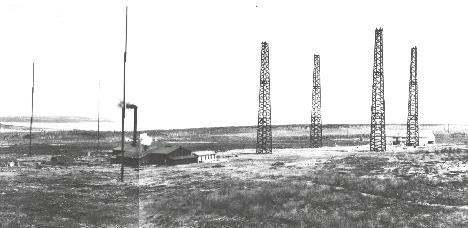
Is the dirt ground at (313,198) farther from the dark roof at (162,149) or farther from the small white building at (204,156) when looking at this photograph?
the small white building at (204,156)

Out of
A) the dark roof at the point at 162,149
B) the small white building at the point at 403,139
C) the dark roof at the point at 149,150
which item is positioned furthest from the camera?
the small white building at the point at 403,139

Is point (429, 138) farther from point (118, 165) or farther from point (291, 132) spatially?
point (291, 132)

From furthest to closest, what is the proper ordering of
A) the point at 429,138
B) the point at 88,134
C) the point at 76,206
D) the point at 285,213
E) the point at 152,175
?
1. the point at 88,134
2. the point at 429,138
3. the point at 152,175
4. the point at 76,206
5. the point at 285,213

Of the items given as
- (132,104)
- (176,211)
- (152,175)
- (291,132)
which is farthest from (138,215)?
(291,132)

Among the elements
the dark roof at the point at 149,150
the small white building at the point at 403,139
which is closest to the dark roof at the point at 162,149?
the dark roof at the point at 149,150

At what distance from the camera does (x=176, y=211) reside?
2227cm

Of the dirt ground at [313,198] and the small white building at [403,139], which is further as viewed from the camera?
the small white building at [403,139]

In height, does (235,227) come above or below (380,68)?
below

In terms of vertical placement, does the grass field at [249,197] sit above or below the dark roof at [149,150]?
below

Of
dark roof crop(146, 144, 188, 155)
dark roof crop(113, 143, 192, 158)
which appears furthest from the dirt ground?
dark roof crop(146, 144, 188, 155)

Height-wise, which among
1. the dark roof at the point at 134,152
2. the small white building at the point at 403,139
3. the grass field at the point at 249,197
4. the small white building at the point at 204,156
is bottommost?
the grass field at the point at 249,197

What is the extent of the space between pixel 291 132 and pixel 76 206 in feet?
346

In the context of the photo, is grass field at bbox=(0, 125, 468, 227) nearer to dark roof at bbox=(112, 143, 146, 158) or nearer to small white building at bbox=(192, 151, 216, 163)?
dark roof at bbox=(112, 143, 146, 158)

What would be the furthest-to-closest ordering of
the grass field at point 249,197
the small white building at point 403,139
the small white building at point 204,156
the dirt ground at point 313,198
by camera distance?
the small white building at point 403,139
the small white building at point 204,156
the grass field at point 249,197
the dirt ground at point 313,198
